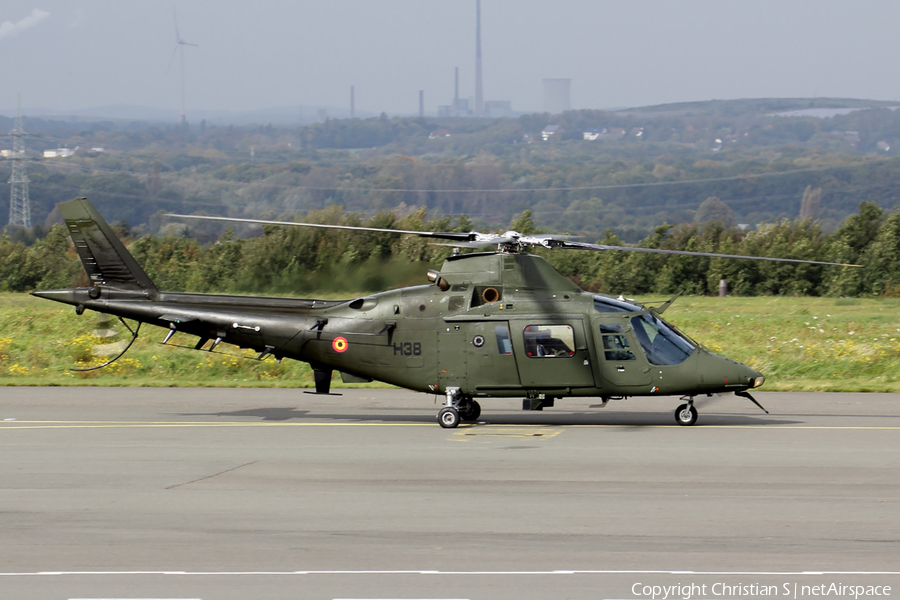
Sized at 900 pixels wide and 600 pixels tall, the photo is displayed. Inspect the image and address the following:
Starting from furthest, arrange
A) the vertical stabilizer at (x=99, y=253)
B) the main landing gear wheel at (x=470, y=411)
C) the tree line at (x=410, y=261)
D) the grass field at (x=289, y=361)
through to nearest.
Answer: the tree line at (x=410, y=261) < the grass field at (x=289, y=361) < the vertical stabilizer at (x=99, y=253) < the main landing gear wheel at (x=470, y=411)

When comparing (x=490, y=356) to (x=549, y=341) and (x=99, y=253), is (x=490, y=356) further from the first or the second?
(x=99, y=253)

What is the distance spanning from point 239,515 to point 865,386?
15219 mm

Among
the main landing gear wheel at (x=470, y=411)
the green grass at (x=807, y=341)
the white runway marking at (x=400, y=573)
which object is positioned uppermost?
the white runway marking at (x=400, y=573)

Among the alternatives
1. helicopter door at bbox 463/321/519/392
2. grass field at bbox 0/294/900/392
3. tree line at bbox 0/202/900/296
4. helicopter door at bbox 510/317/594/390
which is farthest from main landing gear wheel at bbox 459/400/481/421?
tree line at bbox 0/202/900/296

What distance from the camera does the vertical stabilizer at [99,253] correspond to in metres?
17.6

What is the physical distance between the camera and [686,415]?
52.6 ft

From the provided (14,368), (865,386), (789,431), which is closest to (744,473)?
(789,431)

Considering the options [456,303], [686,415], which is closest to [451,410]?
[456,303]

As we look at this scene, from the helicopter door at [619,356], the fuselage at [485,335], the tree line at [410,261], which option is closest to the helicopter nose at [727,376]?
the fuselage at [485,335]

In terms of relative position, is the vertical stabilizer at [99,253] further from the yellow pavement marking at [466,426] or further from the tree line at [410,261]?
the tree line at [410,261]

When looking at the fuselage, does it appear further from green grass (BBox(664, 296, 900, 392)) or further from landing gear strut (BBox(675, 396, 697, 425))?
green grass (BBox(664, 296, 900, 392))

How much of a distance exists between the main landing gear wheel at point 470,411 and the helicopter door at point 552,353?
137 centimetres

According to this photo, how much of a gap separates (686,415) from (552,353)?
8.52 feet

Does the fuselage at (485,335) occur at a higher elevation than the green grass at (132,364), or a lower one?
higher
